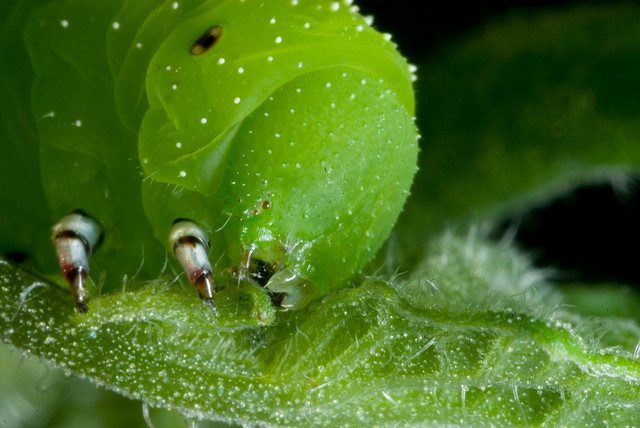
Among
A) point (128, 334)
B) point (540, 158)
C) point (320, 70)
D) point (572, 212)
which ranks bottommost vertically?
point (572, 212)

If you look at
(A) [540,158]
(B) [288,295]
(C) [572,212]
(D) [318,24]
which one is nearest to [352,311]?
(B) [288,295]

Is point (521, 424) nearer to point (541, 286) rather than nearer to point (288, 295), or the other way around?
point (288, 295)

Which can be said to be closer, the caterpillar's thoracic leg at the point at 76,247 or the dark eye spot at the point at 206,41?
the caterpillar's thoracic leg at the point at 76,247

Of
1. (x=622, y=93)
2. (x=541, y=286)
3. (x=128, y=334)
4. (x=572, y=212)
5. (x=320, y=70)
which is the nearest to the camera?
(x=128, y=334)

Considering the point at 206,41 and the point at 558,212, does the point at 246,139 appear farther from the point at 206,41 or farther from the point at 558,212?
the point at 558,212

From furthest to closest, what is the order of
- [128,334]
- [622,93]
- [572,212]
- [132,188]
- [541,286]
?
[572,212] → [622,93] → [541,286] → [132,188] → [128,334]

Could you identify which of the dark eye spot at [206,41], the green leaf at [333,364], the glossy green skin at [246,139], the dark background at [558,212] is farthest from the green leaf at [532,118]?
the dark eye spot at [206,41]

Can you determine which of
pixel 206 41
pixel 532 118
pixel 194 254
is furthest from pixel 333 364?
pixel 532 118

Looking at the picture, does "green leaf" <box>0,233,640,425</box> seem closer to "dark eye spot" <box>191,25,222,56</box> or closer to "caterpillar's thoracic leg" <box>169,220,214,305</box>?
"caterpillar's thoracic leg" <box>169,220,214,305</box>

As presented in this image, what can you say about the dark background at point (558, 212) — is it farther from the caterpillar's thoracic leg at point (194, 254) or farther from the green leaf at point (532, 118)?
the caterpillar's thoracic leg at point (194, 254)
